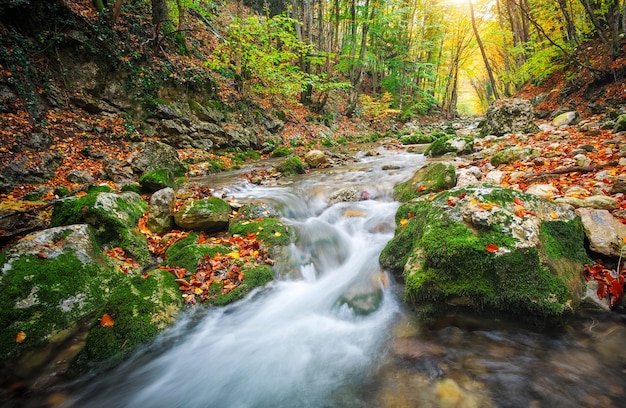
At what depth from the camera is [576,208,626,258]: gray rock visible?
277cm

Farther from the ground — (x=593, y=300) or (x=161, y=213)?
(x=161, y=213)

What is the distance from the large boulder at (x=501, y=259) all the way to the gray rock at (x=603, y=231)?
0.12 meters

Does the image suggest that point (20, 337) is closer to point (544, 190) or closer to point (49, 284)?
point (49, 284)

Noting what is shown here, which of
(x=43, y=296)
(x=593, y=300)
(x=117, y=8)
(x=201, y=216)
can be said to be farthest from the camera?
(x=117, y=8)

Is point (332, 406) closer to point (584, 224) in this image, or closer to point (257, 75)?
point (584, 224)

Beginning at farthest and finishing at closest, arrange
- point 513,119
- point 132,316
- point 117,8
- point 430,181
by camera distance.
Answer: point 513,119 < point 117,8 < point 430,181 < point 132,316

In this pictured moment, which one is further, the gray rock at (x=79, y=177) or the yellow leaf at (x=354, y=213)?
the gray rock at (x=79, y=177)

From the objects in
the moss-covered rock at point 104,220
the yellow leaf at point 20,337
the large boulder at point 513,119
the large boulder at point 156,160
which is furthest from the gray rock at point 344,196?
the large boulder at point 513,119

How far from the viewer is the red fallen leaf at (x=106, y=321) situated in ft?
9.06

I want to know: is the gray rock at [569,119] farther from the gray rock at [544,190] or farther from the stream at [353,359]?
the stream at [353,359]

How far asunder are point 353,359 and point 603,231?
Result: 285cm

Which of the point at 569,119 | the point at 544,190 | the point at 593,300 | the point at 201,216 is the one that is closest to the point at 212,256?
the point at 201,216

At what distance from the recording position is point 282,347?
10.2 feet

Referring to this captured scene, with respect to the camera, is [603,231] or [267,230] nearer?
[603,231]
